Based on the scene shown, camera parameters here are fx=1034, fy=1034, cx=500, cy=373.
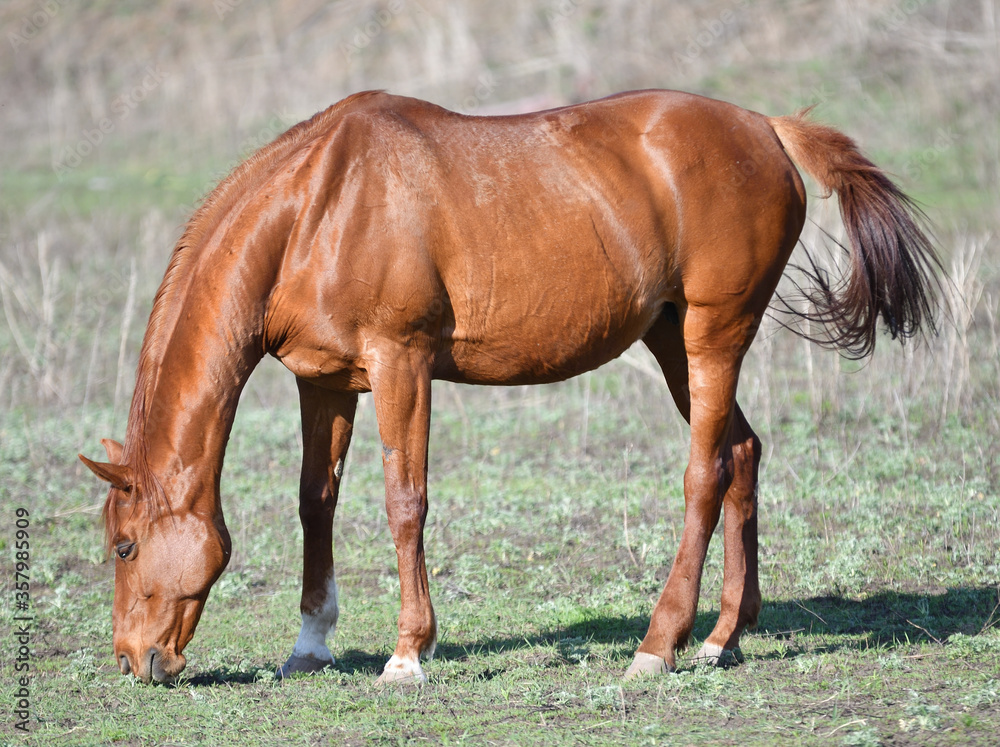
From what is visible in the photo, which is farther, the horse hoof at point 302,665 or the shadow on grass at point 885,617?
the shadow on grass at point 885,617

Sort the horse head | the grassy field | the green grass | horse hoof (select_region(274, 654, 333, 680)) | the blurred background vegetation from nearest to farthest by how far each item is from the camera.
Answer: the green grass → the grassy field → the horse head → horse hoof (select_region(274, 654, 333, 680)) → the blurred background vegetation

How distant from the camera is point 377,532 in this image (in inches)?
243

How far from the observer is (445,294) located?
3955mm

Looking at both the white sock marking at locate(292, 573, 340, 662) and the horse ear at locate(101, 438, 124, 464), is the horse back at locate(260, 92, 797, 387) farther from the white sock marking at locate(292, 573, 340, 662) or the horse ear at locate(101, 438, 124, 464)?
the white sock marking at locate(292, 573, 340, 662)

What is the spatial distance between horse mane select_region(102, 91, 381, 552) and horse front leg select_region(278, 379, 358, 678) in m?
0.63

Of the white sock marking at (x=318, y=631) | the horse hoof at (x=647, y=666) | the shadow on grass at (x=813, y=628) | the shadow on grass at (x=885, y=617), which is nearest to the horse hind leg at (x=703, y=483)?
the horse hoof at (x=647, y=666)

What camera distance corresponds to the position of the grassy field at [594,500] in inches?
143

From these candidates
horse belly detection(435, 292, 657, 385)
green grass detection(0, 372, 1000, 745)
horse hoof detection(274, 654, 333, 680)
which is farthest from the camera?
horse hoof detection(274, 654, 333, 680)

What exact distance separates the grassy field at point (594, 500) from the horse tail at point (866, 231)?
0.53m

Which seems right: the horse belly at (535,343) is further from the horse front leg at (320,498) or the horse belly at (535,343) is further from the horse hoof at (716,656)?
the horse hoof at (716,656)

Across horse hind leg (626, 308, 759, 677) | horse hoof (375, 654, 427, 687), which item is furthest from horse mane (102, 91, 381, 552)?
horse hind leg (626, 308, 759, 677)

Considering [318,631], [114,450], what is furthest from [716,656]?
[114,450]

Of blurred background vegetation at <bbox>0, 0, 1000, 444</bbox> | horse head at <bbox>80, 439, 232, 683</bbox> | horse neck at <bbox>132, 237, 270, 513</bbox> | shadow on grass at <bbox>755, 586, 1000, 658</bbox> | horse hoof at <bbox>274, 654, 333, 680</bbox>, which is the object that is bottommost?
horse hoof at <bbox>274, 654, 333, 680</bbox>

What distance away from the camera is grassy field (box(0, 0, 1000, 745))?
3.63m
